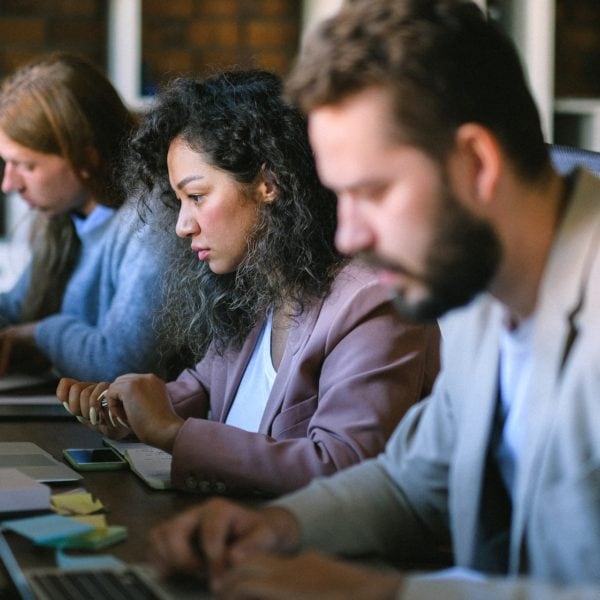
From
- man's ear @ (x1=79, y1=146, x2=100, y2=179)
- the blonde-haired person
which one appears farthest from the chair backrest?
man's ear @ (x1=79, y1=146, x2=100, y2=179)

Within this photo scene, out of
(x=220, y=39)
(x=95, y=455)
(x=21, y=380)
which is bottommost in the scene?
(x=21, y=380)

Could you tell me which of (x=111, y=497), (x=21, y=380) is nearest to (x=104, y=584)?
(x=111, y=497)

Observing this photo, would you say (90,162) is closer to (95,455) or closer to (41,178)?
(41,178)

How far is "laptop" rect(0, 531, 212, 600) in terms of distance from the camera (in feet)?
3.27

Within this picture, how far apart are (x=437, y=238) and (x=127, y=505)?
22.9 inches

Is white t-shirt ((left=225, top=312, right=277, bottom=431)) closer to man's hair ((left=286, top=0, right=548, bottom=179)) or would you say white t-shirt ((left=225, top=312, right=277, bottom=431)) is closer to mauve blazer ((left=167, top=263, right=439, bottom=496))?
mauve blazer ((left=167, top=263, right=439, bottom=496))

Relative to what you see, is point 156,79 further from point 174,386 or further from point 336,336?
point 336,336

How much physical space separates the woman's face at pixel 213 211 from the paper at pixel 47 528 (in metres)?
0.63

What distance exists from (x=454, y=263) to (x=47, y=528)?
0.53 m

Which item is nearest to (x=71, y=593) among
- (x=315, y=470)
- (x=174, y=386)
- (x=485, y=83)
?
(x=315, y=470)

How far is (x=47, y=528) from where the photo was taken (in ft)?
3.90

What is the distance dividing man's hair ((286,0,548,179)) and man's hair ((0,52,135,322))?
1.45m

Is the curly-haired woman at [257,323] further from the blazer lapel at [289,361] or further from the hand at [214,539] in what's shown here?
the hand at [214,539]

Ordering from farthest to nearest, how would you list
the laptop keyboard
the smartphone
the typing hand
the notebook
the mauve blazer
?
the typing hand → the notebook → the smartphone → the mauve blazer → the laptop keyboard
